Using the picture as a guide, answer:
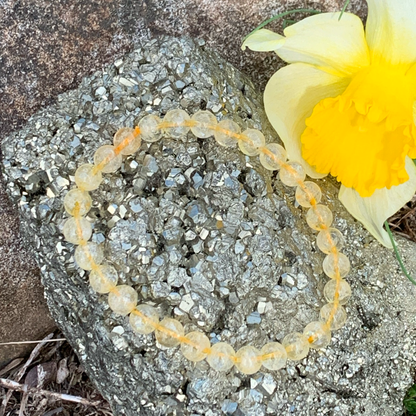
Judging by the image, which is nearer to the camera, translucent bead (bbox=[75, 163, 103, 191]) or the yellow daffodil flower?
the yellow daffodil flower

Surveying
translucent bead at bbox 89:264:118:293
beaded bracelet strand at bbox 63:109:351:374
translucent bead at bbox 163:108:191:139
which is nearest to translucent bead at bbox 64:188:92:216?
beaded bracelet strand at bbox 63:109:351:374

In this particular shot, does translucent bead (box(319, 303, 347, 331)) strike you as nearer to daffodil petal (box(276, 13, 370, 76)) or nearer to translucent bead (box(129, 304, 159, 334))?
translucent bead (box(129, 304, 159, 334))

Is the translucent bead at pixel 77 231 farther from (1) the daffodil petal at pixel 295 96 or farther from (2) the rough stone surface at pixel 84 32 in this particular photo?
(1) the daffodil petal at pixel 295 96

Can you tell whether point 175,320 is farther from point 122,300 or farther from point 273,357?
point 273,357

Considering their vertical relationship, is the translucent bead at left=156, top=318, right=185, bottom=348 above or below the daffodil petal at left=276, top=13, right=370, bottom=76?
below

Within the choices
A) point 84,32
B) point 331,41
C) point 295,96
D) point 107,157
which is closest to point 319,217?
point 295,96

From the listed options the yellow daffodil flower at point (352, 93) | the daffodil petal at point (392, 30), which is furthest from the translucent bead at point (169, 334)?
the daffodil petal at point (392, 30)

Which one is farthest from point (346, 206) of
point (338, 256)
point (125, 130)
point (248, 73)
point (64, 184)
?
point (64, 184)

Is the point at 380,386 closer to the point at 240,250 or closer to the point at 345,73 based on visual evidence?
the point at 240,250
